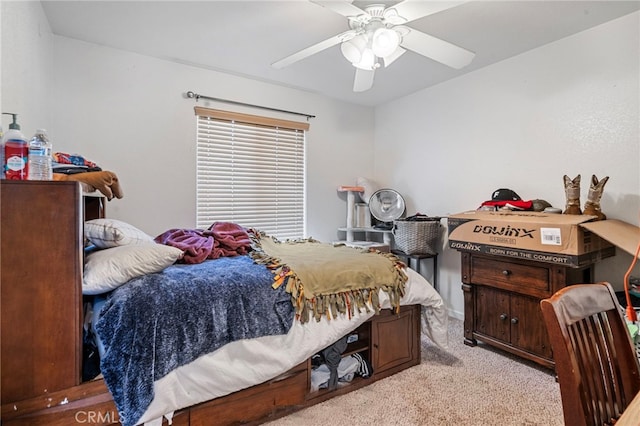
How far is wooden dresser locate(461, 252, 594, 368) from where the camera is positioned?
2039mm

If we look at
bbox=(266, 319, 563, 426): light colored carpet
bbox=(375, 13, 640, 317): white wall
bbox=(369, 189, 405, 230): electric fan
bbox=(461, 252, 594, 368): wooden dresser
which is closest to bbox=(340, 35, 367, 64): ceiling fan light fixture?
bbox=(375, 13, 640, 317): white wall

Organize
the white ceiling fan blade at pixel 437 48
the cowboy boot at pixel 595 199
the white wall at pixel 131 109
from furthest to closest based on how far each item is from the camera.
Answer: the white wall at pixel 131 109 < the cowboy boot at pixel 595 199 < the white ceiling fan blade at pixel 437 48

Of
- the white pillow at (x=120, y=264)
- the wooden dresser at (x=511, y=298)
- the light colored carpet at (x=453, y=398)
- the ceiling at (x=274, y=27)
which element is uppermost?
the ceiling at (x=274, y=27)

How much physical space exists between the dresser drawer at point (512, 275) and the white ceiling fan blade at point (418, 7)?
1709 mm

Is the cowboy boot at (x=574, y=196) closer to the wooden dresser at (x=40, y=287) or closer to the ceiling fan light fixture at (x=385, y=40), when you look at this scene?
the ceiling fan light fixture at (x=385, y=40)

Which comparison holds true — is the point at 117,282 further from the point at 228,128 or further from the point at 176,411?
Answer: the point at 228,128

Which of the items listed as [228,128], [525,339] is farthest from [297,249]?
[525,339]

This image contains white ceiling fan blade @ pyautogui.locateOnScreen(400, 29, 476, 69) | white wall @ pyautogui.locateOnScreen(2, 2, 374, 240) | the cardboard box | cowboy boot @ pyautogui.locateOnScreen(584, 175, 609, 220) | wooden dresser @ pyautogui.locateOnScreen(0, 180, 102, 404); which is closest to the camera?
wooden dresser @ pyautogui.locateOnScreen(0, 180, 102, 404)

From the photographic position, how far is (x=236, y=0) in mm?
1881

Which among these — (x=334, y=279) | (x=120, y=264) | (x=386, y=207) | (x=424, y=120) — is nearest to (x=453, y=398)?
(x=334, y=279)

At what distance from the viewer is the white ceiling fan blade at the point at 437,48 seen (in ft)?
5.67

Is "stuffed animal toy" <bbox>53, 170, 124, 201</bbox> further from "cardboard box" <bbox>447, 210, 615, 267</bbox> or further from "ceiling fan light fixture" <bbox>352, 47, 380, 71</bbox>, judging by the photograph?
"cardboard box" <bbox>447, 210, 615, 267</bbox>

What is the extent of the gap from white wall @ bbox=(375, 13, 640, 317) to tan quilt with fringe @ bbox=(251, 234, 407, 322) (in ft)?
4.74

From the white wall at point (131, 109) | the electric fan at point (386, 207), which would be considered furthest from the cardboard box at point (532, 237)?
the white wall at point (131, 109)
